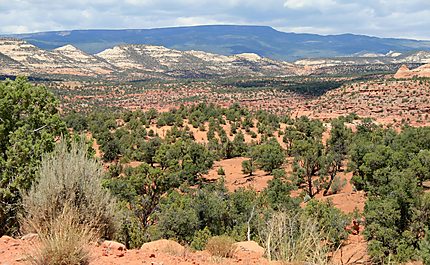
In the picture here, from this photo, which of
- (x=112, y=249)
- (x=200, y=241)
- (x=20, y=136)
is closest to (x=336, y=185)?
(x=200, y=241)

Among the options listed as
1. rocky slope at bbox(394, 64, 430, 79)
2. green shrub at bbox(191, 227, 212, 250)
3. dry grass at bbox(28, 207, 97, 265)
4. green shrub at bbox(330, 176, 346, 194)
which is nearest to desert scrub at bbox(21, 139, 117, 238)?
dry grass at bbox(28, 207, 97, 265)

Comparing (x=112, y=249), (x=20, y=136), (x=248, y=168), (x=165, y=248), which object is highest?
(x=20, y=136)

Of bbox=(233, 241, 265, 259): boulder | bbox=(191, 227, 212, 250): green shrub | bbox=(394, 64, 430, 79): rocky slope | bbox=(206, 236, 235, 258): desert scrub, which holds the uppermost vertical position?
bbox=(394, 64, 430, 79): rocky slope

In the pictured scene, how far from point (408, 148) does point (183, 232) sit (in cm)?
1661

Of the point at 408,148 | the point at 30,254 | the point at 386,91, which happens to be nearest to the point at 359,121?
the point at 386,91

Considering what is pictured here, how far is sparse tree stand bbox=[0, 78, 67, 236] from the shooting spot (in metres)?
8.63

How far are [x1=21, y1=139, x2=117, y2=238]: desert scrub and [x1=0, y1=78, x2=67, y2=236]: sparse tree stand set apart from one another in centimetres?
109

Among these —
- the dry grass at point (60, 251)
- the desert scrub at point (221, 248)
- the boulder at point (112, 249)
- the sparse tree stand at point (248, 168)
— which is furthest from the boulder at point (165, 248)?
the sparse tree stand at point (248, 168)

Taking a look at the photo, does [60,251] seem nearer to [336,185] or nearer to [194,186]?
[336,185]

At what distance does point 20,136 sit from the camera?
365 inches

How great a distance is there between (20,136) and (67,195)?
9.32ft

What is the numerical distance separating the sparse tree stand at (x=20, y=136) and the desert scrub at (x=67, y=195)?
1087 mm

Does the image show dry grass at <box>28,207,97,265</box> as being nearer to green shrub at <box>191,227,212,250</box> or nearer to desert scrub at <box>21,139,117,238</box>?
desert scrub at <box>21,139,117,238</box>

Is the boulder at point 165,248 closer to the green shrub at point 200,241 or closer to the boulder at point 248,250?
the boulder at point 248,250
